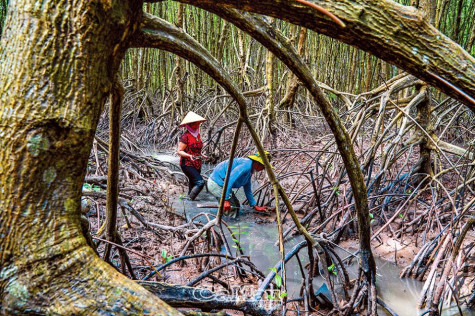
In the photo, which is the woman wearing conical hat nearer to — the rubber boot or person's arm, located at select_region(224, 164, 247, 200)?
the rubber boot

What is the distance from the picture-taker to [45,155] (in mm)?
661

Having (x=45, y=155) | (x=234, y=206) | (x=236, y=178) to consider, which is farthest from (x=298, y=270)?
(x=45, y=155)

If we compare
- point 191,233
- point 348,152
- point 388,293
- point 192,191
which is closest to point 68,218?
point 348,152

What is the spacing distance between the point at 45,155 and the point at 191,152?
13.0ft

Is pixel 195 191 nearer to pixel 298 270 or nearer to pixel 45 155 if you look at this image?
pixel 298 270

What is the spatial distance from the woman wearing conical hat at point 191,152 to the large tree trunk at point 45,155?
377 cm

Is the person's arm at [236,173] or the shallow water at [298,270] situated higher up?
the person's arm at [236,173]

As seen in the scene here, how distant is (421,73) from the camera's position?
0.79m

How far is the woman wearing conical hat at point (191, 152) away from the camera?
4500 mm

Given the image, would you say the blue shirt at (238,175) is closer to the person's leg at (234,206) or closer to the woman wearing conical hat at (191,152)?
the person's leg at (234,206)

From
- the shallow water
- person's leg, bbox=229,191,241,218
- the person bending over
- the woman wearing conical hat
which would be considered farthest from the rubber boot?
the shallow water

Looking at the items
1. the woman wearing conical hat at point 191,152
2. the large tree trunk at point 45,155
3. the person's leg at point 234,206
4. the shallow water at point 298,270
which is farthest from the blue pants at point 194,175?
the large tree trunk at point 45,155

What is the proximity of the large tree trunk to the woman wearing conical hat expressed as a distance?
3.77 meters

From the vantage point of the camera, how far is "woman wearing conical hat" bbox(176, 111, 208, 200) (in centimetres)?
450
